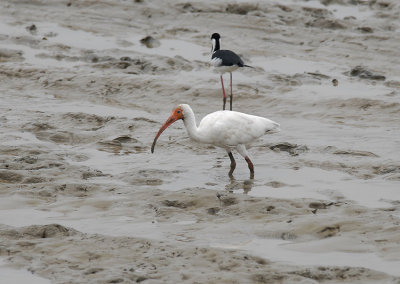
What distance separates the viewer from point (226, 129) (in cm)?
1052

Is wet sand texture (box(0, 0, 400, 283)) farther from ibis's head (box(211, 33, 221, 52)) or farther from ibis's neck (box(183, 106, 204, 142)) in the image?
ibis's head (box(211, 33, 221, 52))

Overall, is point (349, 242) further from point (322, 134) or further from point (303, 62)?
point (303, 62)

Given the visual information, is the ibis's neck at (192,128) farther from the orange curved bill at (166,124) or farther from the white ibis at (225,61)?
the white ibis at (225,61)

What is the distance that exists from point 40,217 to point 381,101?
21.7 ft

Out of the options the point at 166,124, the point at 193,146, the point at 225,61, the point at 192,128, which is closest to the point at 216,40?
the point at 225,61

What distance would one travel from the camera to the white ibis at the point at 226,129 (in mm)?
10523

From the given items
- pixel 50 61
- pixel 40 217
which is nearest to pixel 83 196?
pixel 40 217

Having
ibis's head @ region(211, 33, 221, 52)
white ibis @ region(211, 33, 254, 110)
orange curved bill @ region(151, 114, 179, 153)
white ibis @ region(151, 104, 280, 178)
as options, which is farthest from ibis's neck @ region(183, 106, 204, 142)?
ibis's head @ region(211, 33, 221, 52)

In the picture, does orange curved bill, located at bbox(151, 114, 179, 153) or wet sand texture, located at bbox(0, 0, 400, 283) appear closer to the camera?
wet sand texture, located at bbox(0, 0, 400, 283)

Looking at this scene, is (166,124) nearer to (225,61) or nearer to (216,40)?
(225,61)

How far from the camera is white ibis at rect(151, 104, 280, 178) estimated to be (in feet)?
34.5

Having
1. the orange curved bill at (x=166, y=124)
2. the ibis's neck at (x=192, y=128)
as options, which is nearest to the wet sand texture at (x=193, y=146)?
the orange curved bill at (x=166, y=124)

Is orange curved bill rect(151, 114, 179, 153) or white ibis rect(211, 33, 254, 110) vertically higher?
white ibis rect(211, 33, 254, 110)

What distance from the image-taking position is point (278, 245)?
761cm
